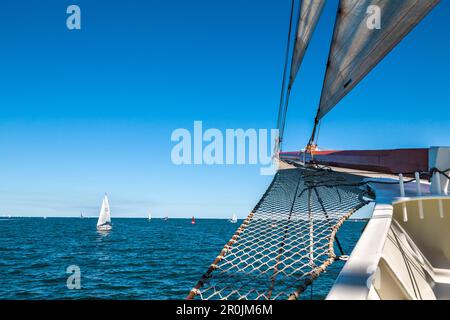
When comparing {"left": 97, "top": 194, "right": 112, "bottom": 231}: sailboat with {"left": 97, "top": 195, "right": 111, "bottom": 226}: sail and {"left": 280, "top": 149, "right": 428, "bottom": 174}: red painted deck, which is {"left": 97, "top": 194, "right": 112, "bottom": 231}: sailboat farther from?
{"left": 280, "top": 149, "right": 428, "bottom": 174}: red painted deck

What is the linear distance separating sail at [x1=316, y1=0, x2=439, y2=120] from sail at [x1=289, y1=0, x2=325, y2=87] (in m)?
1.58

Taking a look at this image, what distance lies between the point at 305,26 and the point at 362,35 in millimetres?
3134

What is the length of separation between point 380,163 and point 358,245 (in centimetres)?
230

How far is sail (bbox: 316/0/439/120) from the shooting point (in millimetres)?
3816

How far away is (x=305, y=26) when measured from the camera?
7590 mm

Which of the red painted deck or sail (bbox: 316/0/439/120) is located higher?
sail (bbox: 316/0/439/120)

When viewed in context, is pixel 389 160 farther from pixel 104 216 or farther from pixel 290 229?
pixel 104 216

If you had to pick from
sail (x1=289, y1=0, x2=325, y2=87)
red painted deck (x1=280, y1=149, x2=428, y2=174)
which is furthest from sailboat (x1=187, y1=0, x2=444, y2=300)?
sail (x1=289, y1=0, x2=325, y2=87)

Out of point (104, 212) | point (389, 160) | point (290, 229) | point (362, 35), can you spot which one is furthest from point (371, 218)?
point (104, 212)

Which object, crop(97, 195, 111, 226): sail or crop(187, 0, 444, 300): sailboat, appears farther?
crop(97, 195, 111, 226): sail

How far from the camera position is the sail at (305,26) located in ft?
22.5
